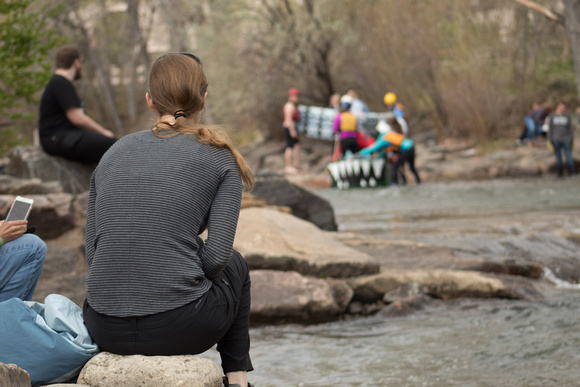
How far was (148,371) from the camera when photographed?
2.63m

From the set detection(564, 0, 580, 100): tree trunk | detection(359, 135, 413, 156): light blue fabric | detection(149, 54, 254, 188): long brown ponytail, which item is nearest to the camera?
detection(149, 54, 254, 188): long brown ponytail

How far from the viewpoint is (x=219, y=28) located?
27.2 meters

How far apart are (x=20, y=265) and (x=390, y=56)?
2270 cm

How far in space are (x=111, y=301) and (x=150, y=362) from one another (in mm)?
249

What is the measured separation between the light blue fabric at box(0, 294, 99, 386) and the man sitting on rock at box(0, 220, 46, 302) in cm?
31

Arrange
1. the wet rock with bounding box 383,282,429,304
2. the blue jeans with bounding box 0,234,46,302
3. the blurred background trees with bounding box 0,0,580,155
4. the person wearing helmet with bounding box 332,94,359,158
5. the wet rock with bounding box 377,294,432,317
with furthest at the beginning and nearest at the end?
the blurred background trees with bounding box 0,0,580,155
the person wearing helmet with bounding box 332,94,359,158
the wet rock with bounding box 383,282,429,304
the wet rock with bounding box 377,294,432,317
the blue jeans with bounding box 0,234,46,302

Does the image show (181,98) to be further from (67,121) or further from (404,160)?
(404,160)

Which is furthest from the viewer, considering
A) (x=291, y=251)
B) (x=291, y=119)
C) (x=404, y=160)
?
(x=291, y=119)

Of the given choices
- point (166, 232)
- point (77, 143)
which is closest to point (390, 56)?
point (77, 143)

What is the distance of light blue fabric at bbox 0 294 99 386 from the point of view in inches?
104

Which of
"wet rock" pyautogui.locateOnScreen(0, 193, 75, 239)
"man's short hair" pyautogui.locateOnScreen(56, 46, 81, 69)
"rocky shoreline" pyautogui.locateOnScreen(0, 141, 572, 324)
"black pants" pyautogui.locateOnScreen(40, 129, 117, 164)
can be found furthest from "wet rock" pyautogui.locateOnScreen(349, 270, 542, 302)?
"man's short hair" pyautogui.locateOnScreen(56, 46, 81, 69)

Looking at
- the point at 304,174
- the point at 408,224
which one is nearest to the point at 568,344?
the point at 408,224

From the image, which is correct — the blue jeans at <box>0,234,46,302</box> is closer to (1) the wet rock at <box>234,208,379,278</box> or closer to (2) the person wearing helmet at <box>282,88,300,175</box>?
(1) the wet rock at <box>234,208,379,278</box>

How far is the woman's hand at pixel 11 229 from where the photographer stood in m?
3.05
